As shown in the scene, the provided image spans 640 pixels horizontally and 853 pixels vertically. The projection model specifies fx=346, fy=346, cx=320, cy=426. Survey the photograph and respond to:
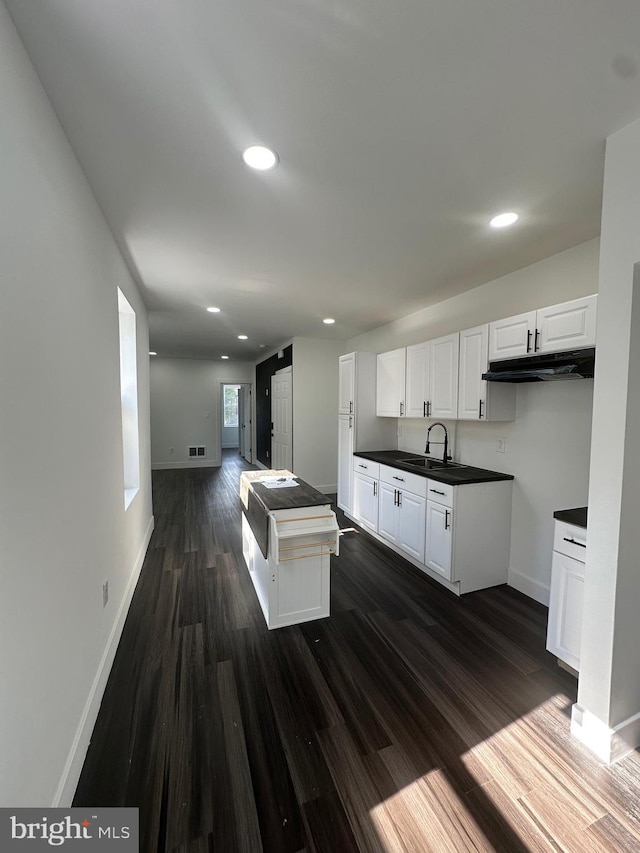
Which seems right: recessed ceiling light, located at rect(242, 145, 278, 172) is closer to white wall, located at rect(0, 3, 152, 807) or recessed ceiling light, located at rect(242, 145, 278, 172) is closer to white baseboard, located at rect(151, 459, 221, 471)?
white wall, located at rect(0, 3, 152, 807)

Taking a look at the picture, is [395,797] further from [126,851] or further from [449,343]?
[449,343]

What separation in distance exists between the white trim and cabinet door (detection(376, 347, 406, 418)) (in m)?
2.87

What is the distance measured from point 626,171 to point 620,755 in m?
2.53

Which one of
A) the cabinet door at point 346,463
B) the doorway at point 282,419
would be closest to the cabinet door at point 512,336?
the cabinet door at point 346,463

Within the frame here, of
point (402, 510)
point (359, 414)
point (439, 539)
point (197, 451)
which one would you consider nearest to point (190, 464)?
point (197, 451)

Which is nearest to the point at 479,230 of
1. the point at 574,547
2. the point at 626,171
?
the point at 626,171

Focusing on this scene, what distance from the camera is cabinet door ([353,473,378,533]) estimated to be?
4.08m

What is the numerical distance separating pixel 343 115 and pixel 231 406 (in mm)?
12168

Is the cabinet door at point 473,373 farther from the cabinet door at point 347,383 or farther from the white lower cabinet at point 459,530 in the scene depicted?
the cabinet door at point 347,383

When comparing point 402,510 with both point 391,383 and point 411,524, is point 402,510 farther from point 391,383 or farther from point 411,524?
point 391,383

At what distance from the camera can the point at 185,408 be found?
8500 mm

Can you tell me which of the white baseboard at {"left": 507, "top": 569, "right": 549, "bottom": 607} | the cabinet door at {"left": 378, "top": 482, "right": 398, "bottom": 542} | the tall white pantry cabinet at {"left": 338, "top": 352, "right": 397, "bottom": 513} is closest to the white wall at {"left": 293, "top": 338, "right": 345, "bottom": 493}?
the tall white pantry cabinet at {"left": 338, "top": 352, "right": 397, "bottom": 513}

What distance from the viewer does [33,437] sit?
1.16 m

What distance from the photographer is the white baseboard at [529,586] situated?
2.77m
